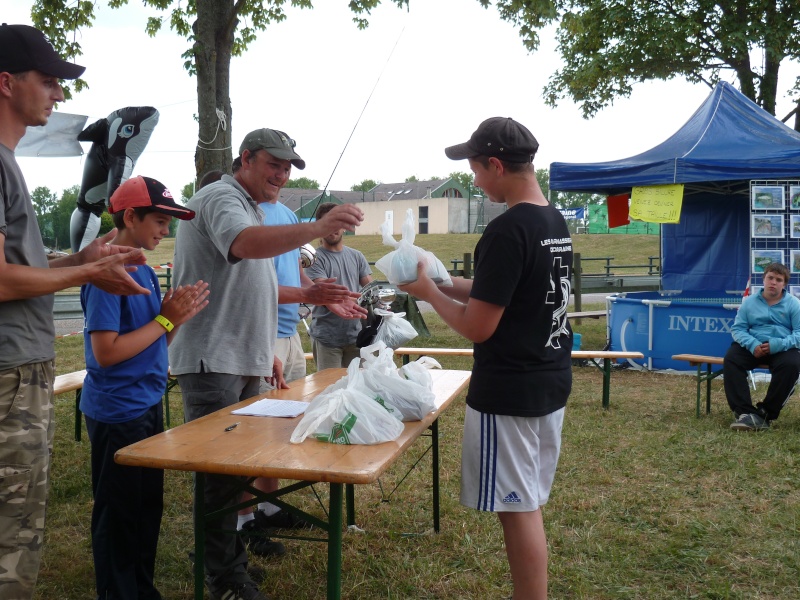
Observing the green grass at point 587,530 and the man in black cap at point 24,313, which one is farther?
the green grass at point 587,530

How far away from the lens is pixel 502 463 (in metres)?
2.48

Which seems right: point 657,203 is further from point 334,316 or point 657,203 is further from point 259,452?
point 259,452

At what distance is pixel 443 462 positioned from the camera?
5.13 meters

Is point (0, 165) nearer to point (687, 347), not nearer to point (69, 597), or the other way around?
point (69, 597)

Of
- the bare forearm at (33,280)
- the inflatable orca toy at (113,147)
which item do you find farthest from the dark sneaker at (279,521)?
the inflatable orca toy at (113,147)

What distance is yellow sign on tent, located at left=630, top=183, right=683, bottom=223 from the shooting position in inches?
330

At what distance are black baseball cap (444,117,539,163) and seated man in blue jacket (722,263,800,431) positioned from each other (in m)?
4.57

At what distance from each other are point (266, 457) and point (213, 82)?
521 centimetres

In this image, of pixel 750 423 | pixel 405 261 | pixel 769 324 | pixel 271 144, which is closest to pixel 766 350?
pixel 769 324

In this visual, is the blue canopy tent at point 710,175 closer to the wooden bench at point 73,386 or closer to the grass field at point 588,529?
the grass field at point 588,529

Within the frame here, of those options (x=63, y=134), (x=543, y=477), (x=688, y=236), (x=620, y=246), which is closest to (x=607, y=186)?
(x=688, y=236)

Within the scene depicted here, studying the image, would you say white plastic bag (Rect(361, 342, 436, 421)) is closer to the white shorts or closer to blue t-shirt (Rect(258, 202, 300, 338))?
the white shorts

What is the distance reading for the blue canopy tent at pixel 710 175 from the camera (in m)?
8.19

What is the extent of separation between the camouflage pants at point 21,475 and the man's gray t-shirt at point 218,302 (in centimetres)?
80
